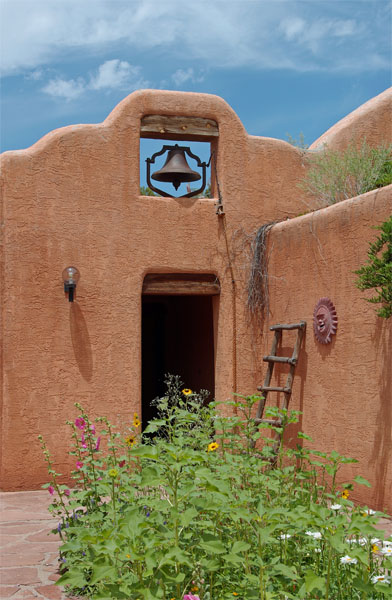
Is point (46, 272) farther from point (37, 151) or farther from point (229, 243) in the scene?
point (229, 243)

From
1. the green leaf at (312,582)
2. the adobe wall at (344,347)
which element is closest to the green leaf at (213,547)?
the green leaf at (312,582)

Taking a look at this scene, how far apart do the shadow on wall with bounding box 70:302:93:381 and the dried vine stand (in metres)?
2.03

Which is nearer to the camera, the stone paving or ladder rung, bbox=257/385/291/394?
the stone paving

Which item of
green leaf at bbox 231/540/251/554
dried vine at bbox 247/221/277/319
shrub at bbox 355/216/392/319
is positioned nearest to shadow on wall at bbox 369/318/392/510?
shrub at bbox 355/216/392/319

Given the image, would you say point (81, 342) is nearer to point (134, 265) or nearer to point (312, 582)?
point (134, 265)

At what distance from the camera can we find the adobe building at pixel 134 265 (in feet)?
23.5

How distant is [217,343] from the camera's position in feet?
26.9

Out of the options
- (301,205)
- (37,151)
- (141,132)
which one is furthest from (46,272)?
(301,205)

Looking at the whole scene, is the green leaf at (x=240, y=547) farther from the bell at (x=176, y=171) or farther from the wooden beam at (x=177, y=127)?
the bell at (x=176, y=171)

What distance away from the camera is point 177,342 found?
12344mm

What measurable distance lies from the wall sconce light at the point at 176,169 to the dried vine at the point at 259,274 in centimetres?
108

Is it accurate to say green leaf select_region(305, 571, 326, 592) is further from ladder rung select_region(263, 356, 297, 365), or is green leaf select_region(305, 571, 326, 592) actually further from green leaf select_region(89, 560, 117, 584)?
ladder rung select_region(263, 356, 297, 365)

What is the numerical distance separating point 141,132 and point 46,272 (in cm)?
213

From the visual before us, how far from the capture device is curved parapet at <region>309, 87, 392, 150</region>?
28.9ft
